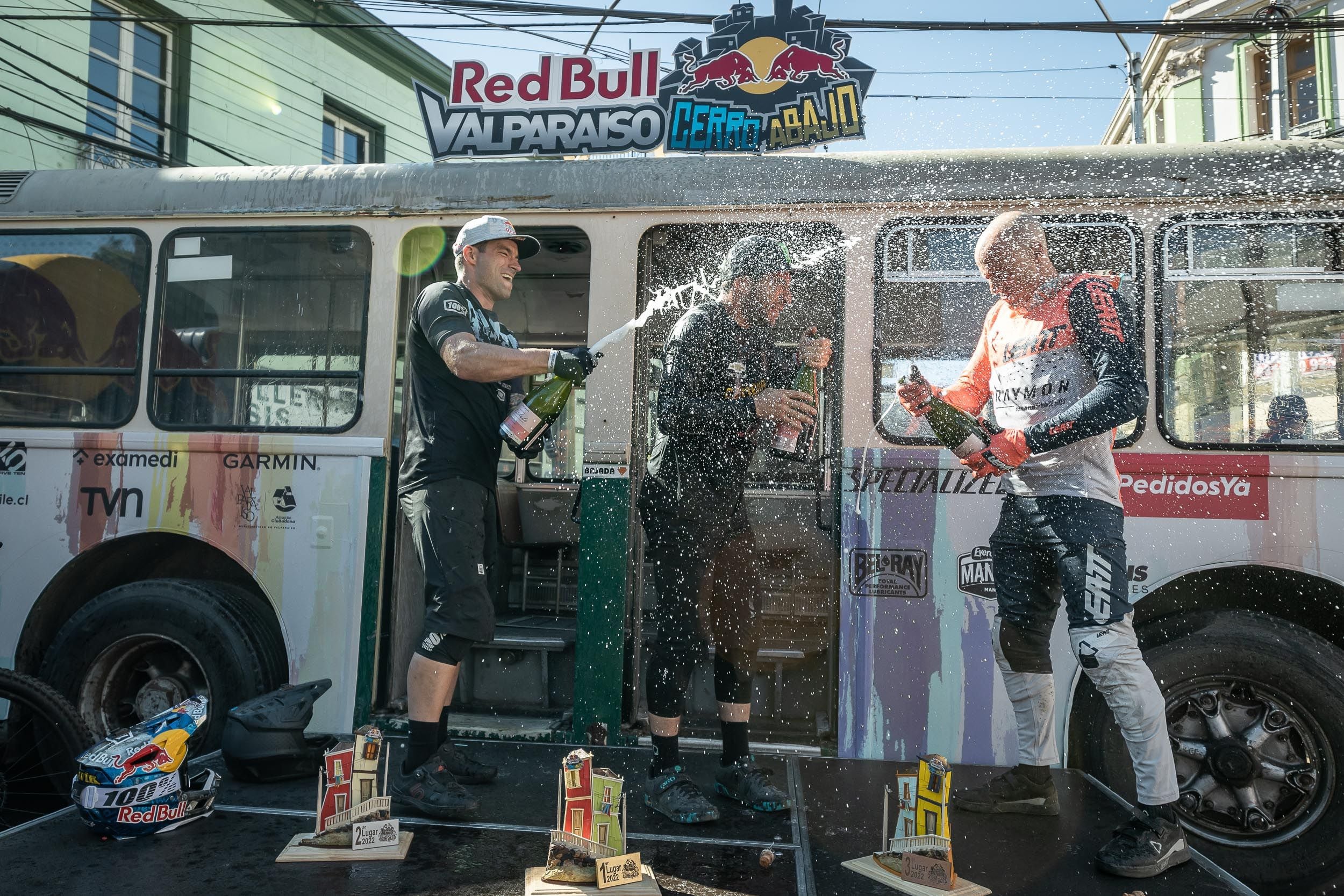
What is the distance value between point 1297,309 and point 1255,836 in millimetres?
2014

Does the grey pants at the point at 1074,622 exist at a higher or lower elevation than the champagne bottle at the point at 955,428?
lower

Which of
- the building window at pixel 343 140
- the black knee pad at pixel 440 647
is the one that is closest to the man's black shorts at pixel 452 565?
the black knee pad at pixel 440 647

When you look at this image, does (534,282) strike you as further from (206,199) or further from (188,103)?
(188,103)

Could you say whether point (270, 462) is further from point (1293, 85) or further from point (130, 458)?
Answer: point (1293, 85)

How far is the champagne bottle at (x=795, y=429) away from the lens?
3.21m

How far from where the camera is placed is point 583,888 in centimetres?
248

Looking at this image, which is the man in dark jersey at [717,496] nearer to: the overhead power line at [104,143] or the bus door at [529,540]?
the bus door at [529,540]

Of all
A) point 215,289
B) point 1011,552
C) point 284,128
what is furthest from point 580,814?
point 284,128

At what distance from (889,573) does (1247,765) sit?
145cm

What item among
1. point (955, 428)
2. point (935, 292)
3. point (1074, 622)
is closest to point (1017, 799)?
point (1074, 622)

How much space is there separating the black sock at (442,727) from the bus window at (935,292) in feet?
6.87

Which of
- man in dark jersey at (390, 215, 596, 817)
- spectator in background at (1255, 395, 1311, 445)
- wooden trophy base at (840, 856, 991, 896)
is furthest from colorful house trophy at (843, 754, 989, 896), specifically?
spectator in background at (1255, 395, 1311, 445)

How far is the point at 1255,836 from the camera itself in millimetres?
3262

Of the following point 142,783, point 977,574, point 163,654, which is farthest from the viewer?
point 163,654
